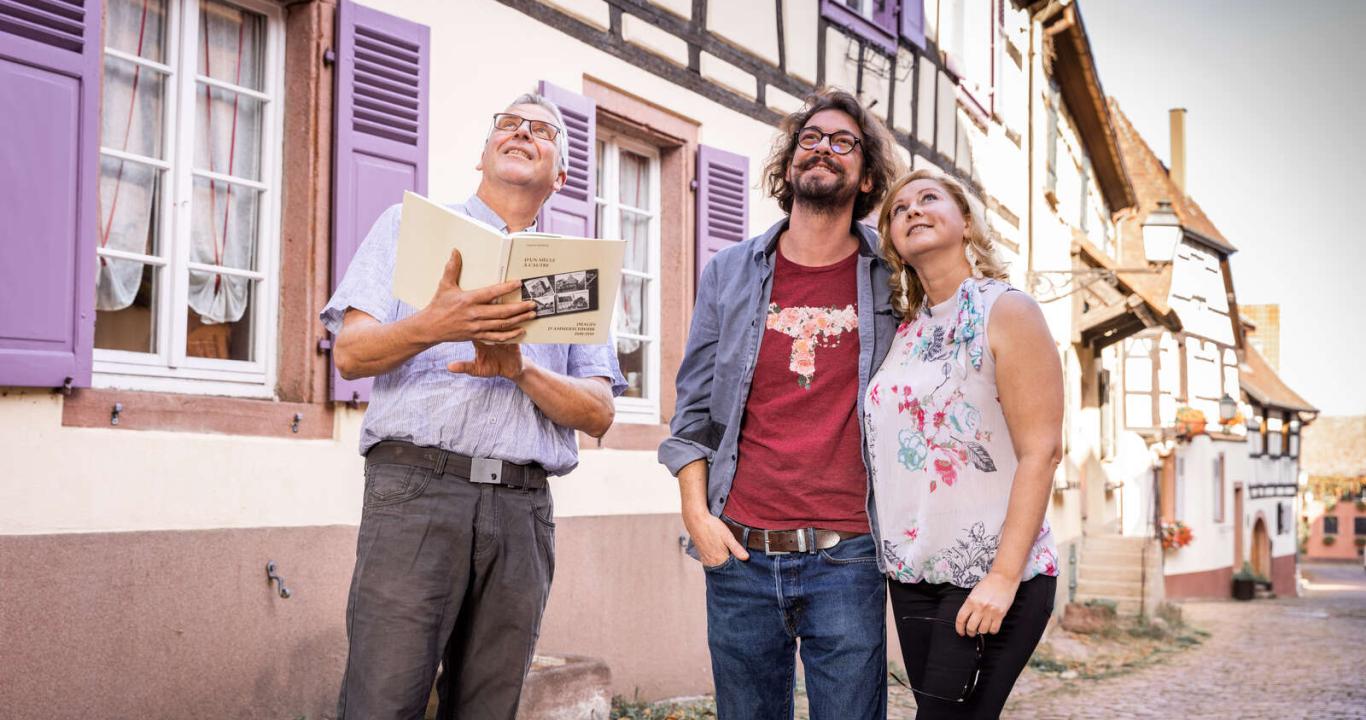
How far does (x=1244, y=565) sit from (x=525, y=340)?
98.2 ft

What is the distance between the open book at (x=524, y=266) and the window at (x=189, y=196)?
2315 millimetres

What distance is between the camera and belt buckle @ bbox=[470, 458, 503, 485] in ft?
9.28

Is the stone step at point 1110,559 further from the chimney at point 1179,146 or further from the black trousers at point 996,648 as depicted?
the chimney at point 1179,146

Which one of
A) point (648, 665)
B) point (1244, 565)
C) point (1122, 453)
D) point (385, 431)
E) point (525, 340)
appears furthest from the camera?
point (1244, 565)

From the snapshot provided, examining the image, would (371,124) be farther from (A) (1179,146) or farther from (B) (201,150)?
(A) (1179,146)

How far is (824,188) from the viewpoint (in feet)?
10.0

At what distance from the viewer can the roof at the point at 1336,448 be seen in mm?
60719

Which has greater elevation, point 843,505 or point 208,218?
point 208,218

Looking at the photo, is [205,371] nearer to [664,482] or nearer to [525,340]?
[525,340]

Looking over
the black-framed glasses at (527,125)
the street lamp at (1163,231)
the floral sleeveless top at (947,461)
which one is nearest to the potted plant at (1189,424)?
the street lamp at (1163,231)

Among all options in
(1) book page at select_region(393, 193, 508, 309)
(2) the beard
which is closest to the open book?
(1) book page at select_region(393, 193, 508, 309)

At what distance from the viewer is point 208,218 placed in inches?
194

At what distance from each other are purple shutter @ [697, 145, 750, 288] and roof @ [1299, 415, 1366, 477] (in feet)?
191

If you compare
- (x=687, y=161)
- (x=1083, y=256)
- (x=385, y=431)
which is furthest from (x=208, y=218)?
(x=1083, y=256)
